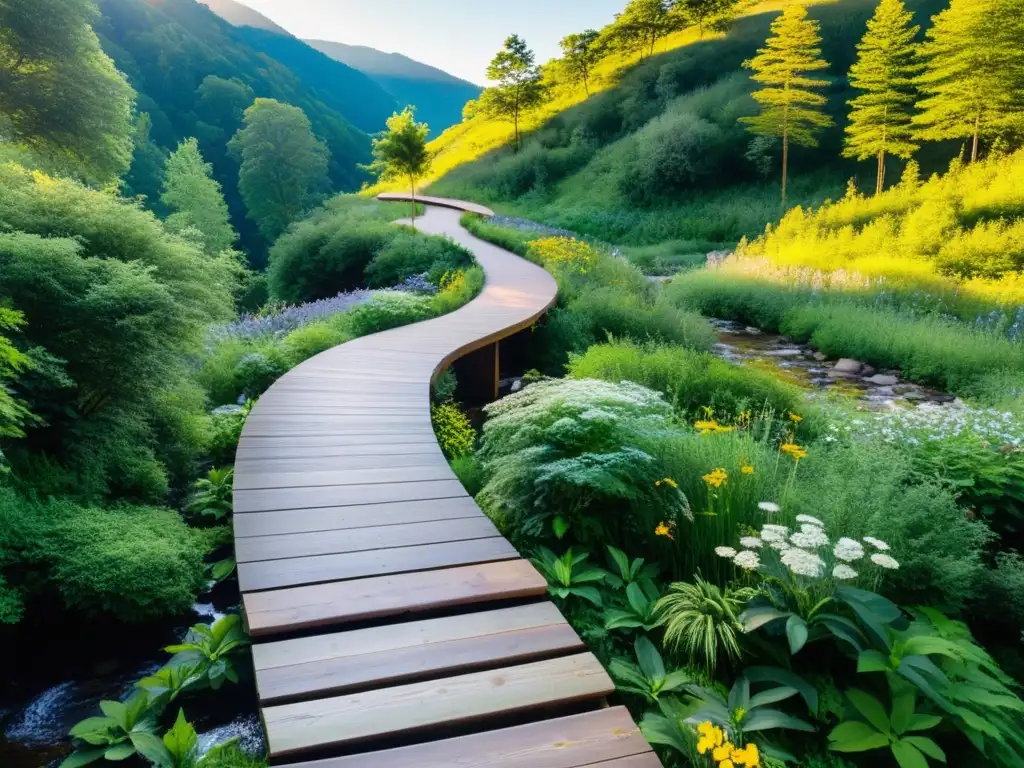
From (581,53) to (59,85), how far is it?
33.1 metres

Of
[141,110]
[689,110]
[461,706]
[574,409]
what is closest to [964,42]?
[689,110]

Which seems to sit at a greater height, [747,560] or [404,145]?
[404,145]

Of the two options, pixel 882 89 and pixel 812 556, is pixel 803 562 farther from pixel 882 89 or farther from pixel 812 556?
pixel 882 89

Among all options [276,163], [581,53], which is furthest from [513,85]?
[276,163]

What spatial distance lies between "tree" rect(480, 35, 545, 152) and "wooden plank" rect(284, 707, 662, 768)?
3730 centimetres

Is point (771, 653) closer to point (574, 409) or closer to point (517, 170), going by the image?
point (574, 409)

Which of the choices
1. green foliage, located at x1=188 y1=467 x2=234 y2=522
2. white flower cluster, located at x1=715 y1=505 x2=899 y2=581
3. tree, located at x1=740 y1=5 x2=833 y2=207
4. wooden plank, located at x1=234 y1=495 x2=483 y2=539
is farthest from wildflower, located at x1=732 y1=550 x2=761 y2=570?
tree, located at x1=740 y1=5 x2=833 y2=207

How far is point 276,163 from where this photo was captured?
39.8 metres

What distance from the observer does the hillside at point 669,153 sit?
2500 centimetres

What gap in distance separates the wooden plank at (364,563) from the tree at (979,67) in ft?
70.3

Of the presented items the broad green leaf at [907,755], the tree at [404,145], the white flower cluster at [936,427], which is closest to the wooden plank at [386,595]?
the broad green leaf at [907,755]

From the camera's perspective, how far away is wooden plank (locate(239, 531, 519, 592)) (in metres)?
3.09

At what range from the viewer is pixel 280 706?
7.44 ft

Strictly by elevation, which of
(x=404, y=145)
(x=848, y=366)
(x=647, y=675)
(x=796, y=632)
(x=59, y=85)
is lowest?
(x=848, y=366)
